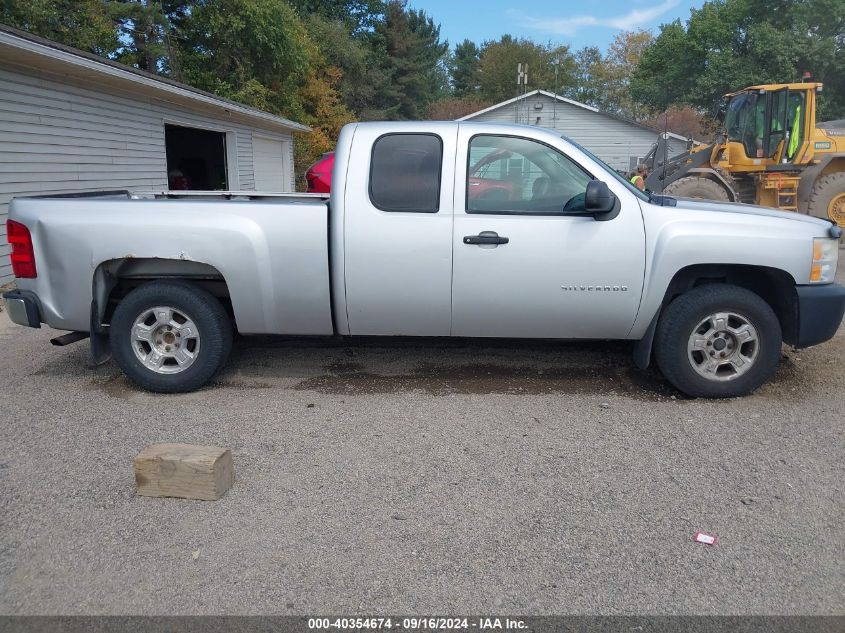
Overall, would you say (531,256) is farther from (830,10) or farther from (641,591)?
(830,10)

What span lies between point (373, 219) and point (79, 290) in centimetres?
217

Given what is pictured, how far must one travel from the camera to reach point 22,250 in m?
5.00

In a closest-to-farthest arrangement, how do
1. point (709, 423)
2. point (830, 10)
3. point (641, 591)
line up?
point (641, 591) < point (709, 423) < point (830, 10)

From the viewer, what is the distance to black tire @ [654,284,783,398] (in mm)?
4820

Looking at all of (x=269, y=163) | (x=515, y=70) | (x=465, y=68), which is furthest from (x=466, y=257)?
(x=465, y=68)

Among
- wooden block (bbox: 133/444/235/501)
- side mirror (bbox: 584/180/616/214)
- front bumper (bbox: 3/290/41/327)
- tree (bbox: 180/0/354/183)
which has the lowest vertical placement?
wooden block (bbox: 133/444/235/501)

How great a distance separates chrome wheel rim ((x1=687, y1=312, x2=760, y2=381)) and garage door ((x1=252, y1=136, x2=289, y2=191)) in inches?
685

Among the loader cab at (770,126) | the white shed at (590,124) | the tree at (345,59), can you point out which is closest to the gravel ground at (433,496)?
the loader cab at (770,126)

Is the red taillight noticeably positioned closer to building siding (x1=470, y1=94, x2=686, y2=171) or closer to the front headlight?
the front headlight

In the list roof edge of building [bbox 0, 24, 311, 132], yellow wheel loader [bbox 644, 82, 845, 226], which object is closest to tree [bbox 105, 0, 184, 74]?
roof edge of building [bbox 0, 24, 311, 132]

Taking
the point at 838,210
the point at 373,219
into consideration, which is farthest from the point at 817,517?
the point at 838,210

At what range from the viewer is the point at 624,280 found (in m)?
4.79

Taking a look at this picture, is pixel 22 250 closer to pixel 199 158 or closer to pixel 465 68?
pixel 199 158

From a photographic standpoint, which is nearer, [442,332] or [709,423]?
[709,423]
